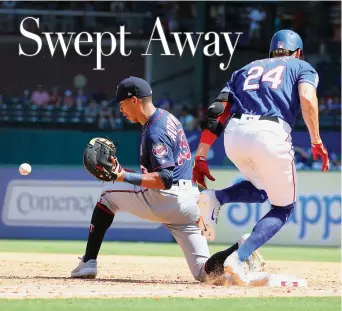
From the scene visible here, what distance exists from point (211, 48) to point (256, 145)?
13.8 meters

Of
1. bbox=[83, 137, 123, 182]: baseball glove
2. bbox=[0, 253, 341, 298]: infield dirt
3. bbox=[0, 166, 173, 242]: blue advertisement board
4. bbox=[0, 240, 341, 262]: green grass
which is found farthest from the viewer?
bbox=[0, 166, 173, 242]: blue advertisement board

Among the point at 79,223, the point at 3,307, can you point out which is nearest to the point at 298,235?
the point at 79,223

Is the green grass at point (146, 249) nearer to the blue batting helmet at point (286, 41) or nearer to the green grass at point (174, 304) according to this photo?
the blue batting helmet at point (286, 41)

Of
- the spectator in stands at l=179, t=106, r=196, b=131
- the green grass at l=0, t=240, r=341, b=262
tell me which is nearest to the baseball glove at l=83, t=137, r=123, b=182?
the green grass at l=0, t=240, r=341, b=262

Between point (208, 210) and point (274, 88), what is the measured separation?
103 cm

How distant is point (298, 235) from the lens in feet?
44.5

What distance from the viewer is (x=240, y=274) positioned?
6.69 m

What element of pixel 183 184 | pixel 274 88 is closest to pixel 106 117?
pixel 183 184

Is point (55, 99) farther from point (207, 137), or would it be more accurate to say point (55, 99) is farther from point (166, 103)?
point (207, 137)

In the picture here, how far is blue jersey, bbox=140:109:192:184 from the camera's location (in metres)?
6.72

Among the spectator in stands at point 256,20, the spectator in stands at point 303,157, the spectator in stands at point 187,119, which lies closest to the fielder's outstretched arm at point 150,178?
the spectator in stands at point 303,157

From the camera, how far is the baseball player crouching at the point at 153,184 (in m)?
6.70

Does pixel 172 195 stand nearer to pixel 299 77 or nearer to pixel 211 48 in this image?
pixel 299 77

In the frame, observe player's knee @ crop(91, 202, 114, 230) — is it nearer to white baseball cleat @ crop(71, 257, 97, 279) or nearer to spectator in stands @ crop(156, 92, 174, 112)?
white baseball cleat @ crop(71, 257, 97, 279)
